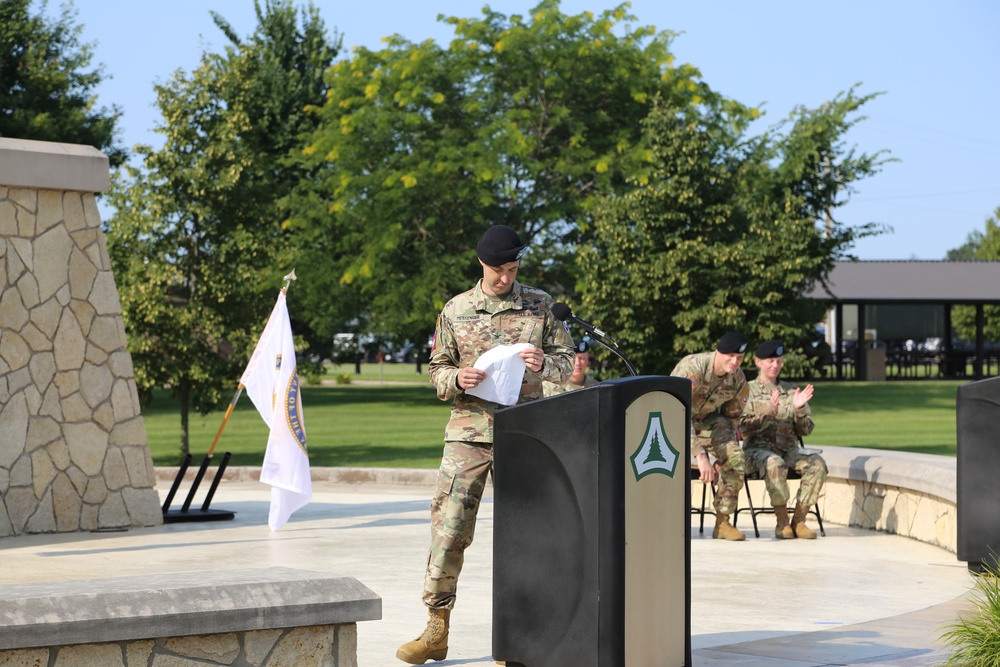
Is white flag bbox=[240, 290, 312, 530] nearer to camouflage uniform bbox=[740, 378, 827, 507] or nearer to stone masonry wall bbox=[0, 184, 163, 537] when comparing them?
stone masonry wall bbox=[0, 184, 163, 537]

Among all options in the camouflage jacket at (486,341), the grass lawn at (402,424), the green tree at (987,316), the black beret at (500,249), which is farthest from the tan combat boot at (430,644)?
the green tree at (987,316)

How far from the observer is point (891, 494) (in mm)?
12289

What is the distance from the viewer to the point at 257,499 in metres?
15.6

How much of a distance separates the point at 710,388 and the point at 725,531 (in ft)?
4.57

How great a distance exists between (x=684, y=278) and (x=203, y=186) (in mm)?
8894

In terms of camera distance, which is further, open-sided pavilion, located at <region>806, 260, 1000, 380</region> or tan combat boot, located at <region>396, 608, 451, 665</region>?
open-sided pavilion, located at <region>806, 260, 1000, 380</region>

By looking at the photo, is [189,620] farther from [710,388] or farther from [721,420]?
[721,420]

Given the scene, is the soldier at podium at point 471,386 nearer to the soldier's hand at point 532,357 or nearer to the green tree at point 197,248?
the soldier's hand at point 532,357

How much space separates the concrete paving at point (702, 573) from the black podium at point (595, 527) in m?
0.85

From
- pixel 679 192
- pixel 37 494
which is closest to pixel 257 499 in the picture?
pixel 37 494

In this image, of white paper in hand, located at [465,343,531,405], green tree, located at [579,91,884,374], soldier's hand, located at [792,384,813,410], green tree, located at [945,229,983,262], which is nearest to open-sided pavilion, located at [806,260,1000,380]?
green tree, located at [579,91,884,374]

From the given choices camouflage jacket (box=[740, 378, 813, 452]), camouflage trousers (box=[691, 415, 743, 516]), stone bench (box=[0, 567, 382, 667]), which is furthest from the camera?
camouflage jacket (box=[740, 378, 813, 452])

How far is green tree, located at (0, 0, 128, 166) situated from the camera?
125ft

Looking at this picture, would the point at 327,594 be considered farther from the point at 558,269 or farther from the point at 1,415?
the point at 558,269
